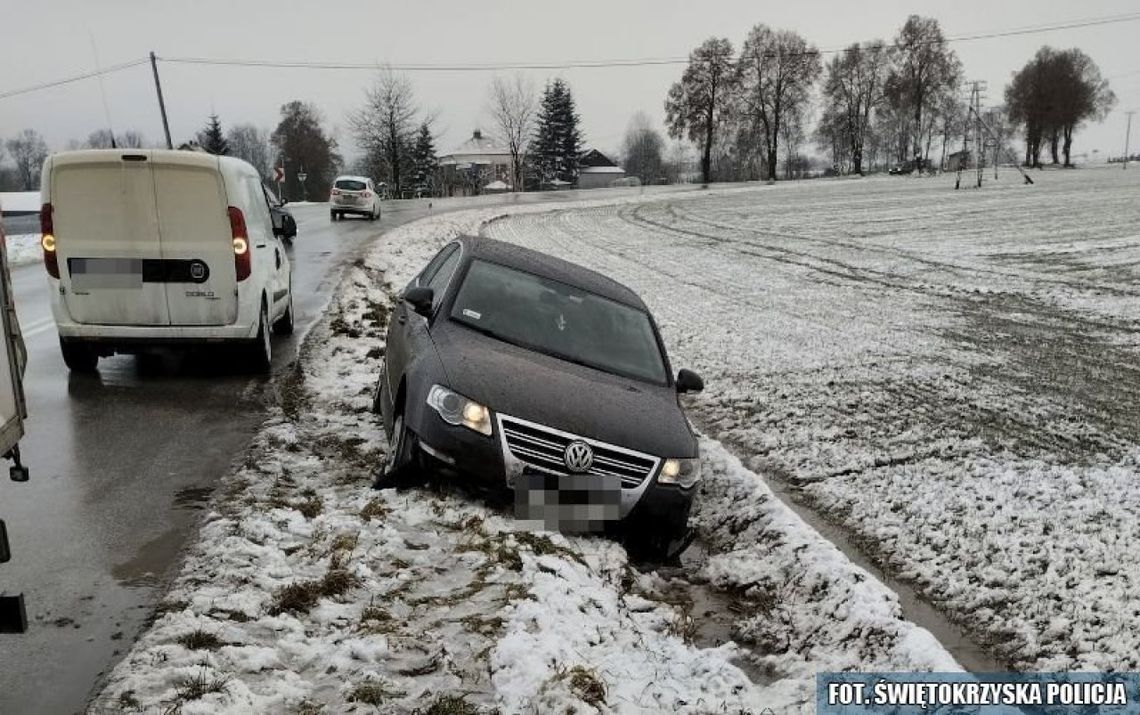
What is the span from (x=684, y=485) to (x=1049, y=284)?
1381 cm

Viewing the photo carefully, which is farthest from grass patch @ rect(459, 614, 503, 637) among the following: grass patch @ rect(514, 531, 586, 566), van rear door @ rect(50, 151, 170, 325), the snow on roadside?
the snow on roadside

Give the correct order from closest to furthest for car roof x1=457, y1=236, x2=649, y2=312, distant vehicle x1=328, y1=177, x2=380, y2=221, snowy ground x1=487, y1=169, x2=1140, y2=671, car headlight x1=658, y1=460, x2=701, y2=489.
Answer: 1. snowy ground x1=487, y1=169, x2=1140, y2=671
2. car headlight x1=658, y1=460, x2=701, y2=489
3. car roof x1=457, y1=236, x2=649, y2=312
4. distant vehicle x1=328, y1=177, x2=380, y2=221

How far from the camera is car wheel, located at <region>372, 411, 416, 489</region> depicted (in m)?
5.13

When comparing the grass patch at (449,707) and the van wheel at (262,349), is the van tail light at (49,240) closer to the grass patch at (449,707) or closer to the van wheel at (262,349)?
the van wheel at (262,349)

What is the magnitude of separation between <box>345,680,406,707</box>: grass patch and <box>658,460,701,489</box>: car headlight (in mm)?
2158

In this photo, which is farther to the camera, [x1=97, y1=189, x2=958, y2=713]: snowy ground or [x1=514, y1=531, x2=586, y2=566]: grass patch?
[x1=514, y1=531, x2=586, y2=566]: grass patch

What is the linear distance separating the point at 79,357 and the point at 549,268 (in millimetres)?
4740

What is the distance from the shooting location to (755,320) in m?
12.9

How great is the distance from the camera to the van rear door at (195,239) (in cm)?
746

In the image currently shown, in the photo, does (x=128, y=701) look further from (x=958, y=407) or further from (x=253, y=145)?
(x=253, y=145)

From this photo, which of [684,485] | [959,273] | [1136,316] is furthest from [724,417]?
[959,273]

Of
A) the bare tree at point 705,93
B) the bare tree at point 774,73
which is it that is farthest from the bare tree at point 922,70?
the bare tree at point 705,93

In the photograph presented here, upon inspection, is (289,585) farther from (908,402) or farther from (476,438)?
(908,402)

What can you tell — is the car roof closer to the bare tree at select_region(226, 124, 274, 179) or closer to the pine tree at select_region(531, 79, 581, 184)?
the pine tree at select_region(531, 79, 581, 184)
